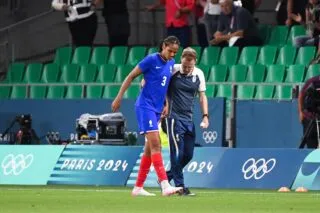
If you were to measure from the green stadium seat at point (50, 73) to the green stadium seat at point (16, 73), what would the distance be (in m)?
0.73

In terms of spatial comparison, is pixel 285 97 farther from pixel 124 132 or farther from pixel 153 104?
pixel 153 104

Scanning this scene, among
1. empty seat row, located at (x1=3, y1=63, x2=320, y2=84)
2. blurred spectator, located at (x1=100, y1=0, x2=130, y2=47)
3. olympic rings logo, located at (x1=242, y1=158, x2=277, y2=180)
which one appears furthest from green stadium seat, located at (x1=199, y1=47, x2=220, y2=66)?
olympic rings logo, located at (x1=242, y1=158, x2=277, y2=180)

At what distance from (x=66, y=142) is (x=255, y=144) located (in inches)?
156

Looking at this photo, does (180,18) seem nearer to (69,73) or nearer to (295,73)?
(69,73)

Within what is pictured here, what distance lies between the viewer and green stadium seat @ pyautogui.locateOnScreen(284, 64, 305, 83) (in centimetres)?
2770

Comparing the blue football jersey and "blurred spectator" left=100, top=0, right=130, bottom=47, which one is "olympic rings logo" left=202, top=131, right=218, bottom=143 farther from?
the blue football jersey

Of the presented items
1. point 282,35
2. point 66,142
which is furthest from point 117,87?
point 282,35

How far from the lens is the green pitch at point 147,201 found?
16.9 metres

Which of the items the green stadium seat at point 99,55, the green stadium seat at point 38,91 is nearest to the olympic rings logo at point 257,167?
the green stadium seat at point 38,91

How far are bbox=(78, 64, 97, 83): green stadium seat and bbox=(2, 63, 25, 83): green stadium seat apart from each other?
159cm

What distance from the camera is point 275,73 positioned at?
2828 cm

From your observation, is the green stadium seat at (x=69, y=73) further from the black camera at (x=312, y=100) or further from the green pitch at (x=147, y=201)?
the green pitch at (x=147, y=201)

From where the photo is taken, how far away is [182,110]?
20.4 meters

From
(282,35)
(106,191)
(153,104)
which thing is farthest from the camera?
(282,35)
